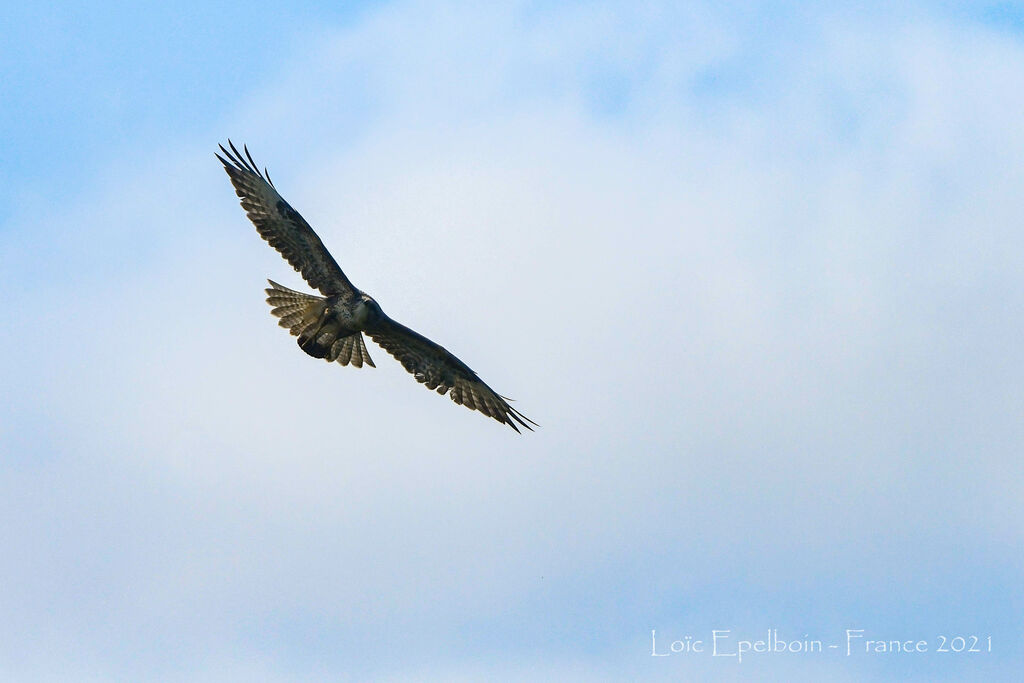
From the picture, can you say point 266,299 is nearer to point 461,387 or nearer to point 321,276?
point 321,276

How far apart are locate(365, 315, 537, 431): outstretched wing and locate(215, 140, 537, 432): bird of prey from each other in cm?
2

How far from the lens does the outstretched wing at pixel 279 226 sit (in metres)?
27.3

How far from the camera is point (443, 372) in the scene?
28.7 m

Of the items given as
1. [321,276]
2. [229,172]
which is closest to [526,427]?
[321,276]

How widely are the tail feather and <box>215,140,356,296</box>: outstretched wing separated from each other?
27 cm

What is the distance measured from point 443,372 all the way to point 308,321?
84.5 inches

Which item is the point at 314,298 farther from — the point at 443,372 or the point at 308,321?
the point at 443,372

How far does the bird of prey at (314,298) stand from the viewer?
27328 mm

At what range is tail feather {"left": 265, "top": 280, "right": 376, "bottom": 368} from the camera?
1085 inches

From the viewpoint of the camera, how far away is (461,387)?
28.8 m

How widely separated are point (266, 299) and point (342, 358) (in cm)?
132

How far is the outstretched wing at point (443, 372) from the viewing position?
28188 millimetres

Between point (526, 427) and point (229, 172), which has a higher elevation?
point (229, 172)

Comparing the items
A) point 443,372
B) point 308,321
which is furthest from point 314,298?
point 443,372
